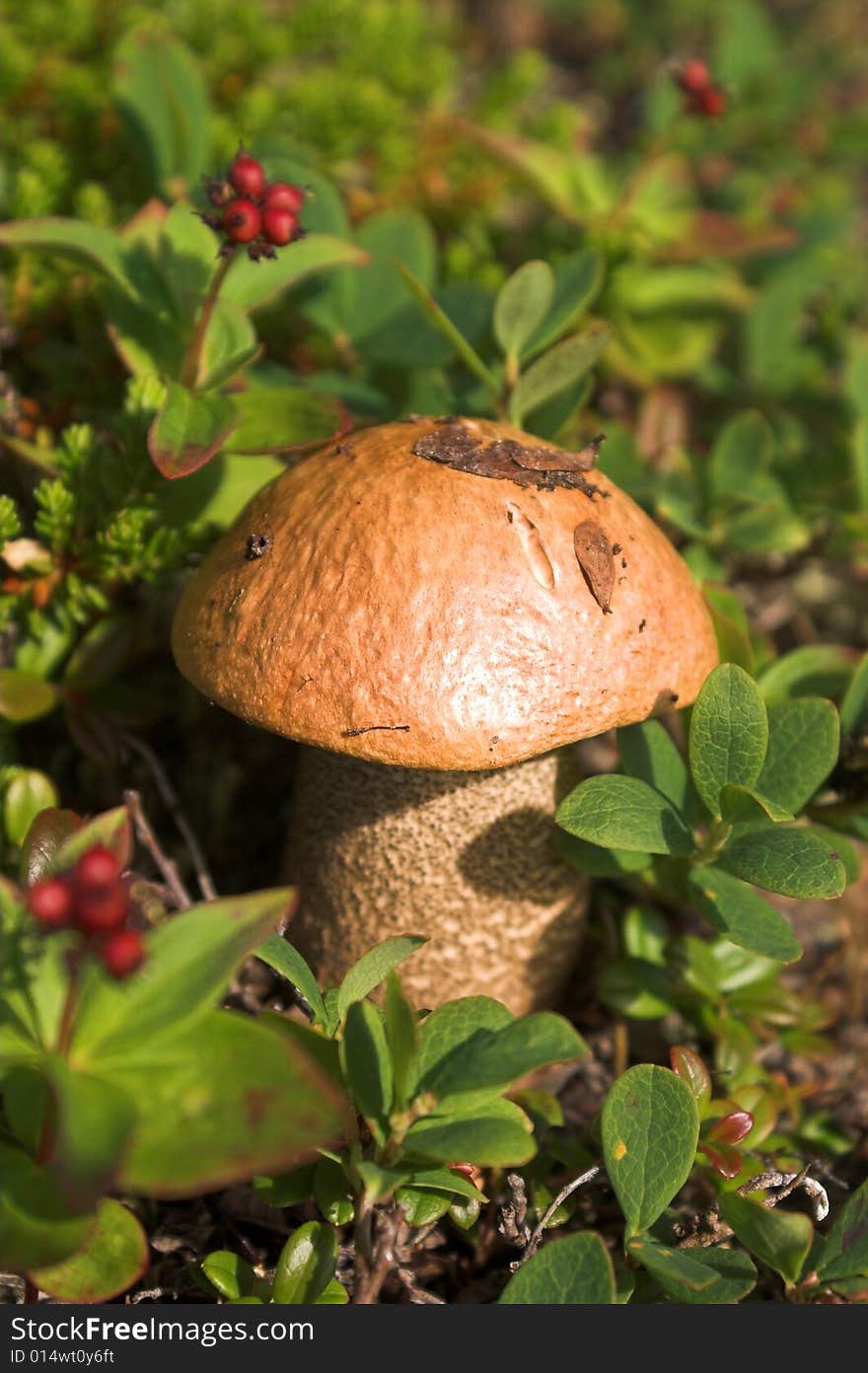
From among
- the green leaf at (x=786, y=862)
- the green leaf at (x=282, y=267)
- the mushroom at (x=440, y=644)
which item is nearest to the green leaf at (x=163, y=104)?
the green leaf at (x=282, y=267)

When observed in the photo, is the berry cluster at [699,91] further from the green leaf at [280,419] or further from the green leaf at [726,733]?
the green leaf at [726,733]

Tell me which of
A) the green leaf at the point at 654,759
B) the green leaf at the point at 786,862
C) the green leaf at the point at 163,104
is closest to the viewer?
the green leaf at the point at 786,862

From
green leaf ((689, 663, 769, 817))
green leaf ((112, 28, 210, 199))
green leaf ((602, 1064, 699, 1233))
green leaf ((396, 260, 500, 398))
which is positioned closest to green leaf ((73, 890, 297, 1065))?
green leaf ((602, 1064, 699, 1233))

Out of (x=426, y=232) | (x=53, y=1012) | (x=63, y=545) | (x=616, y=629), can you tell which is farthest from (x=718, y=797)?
(x=426, y=232)

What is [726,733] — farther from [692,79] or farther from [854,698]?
[692,79]

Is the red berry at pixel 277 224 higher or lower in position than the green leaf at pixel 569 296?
higher

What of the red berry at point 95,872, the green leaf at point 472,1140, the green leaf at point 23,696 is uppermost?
the red berry at point 95,872

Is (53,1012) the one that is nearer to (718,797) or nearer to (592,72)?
(718,797)

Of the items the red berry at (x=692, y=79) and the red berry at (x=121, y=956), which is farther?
the red berry at (x=692, y=79)
